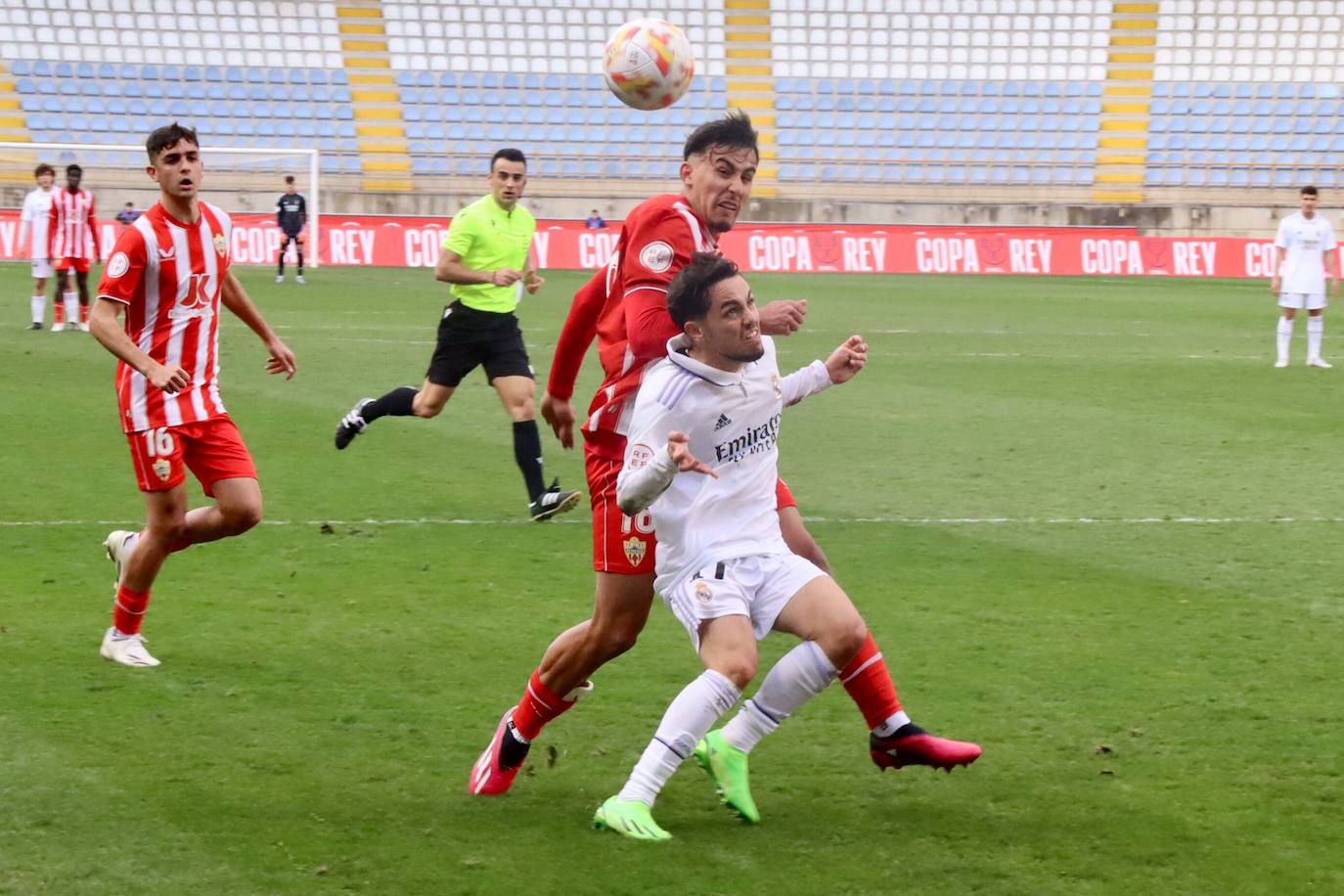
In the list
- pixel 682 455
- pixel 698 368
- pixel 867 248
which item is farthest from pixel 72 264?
pixel 867 248

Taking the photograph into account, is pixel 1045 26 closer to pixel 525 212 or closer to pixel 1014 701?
pixel 525 212

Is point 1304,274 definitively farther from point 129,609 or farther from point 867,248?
point 867,248

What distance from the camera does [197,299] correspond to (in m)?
6.27

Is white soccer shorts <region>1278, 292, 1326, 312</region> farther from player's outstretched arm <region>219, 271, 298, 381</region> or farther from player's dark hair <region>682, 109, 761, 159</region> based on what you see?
player's dark hair <region>682, 109, 761, 159</region>

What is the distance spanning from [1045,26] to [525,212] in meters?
35.2

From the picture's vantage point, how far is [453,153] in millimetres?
38250

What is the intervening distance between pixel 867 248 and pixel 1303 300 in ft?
55.9

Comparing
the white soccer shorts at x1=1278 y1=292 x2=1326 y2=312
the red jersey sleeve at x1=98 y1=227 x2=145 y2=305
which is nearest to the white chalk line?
the red jersey sleeve at x1=98 y1=227 x2=145 y2=305

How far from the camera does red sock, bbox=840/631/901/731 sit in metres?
4.62

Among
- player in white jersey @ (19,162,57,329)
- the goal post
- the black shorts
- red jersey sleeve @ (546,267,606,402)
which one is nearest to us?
red jersey sleeve @ (546,267,606,402)

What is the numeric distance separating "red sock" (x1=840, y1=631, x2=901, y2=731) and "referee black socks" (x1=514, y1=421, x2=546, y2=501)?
15.7 ft

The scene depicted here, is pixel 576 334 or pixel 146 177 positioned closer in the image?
pixel 576 334

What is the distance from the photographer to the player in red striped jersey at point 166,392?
6098mm

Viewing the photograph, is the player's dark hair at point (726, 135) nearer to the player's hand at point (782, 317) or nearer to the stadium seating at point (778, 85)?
the player's hand at point (782, 317)
